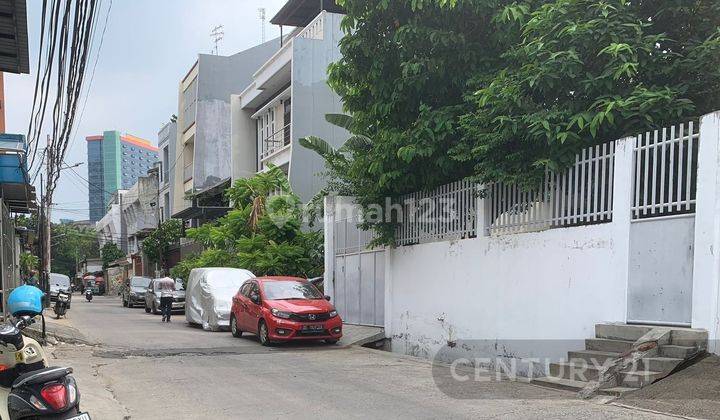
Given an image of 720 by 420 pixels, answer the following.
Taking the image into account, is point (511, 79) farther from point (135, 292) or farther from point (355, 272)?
point (135, 292)

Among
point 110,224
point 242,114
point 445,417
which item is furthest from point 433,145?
point 110,224

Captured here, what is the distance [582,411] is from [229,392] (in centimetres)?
443

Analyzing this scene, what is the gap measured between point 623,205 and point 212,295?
12690 millimetres

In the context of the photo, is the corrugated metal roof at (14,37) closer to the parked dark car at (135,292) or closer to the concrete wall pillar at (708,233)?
the concrete wall pillar at (708,233)

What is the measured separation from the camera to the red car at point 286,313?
12.8m

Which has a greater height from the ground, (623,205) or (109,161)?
(109,161)

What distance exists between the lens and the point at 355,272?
53.0 ft

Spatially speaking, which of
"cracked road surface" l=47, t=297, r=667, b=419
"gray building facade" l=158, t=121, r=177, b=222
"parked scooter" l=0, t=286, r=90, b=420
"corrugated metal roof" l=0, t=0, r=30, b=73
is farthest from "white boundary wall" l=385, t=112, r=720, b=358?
"gray building facade" l=158, t=121, r=177, b=222

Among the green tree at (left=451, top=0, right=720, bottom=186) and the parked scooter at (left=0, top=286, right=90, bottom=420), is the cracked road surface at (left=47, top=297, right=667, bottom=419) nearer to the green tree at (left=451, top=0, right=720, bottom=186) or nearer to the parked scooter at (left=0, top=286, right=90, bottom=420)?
the parked scooter at (left=0, top=286, right=90, bottom=420)

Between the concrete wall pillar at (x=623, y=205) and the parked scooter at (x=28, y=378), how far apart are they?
669 cm

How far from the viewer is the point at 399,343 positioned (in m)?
13.4

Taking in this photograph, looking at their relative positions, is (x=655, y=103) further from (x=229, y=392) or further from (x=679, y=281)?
(x=229, y=392)

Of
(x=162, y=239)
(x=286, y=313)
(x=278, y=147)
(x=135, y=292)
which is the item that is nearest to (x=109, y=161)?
(x=278, y=147)

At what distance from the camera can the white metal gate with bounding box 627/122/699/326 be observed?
7.46 meters
